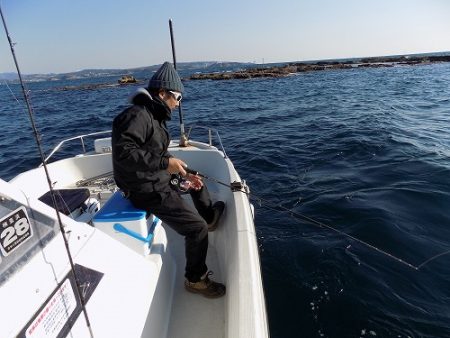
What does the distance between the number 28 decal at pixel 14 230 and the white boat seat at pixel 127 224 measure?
115cm

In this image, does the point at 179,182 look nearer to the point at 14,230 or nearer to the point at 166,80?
the point at 166,80

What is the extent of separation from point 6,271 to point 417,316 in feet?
13.1

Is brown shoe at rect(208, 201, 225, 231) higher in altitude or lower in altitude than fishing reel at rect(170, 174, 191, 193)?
lower

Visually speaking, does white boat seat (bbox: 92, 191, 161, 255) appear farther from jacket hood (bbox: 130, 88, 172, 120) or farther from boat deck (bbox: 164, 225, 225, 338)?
jacket hood (bbox: 130, 88, 172, 120)

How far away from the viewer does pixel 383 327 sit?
3488 mm

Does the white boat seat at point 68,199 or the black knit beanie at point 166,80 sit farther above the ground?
the black knit beanie at point 166,80

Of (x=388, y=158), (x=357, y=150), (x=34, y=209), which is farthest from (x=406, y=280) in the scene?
(x=357, y=150)

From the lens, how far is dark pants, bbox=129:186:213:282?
2916mm

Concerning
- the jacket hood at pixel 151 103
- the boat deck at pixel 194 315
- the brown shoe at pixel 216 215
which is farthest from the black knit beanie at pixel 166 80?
the boat deck at pixel 194 315

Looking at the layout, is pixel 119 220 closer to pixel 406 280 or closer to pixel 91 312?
pixel 91 312

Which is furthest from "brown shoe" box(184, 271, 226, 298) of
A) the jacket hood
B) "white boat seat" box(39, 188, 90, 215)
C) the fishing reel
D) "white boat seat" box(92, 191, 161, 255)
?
the jacket hood

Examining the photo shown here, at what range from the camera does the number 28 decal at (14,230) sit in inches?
62.8

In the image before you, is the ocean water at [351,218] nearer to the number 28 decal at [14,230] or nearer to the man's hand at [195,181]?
the number 28 decal at [14,230]

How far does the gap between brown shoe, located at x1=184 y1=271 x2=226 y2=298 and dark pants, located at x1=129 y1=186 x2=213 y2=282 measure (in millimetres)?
52
